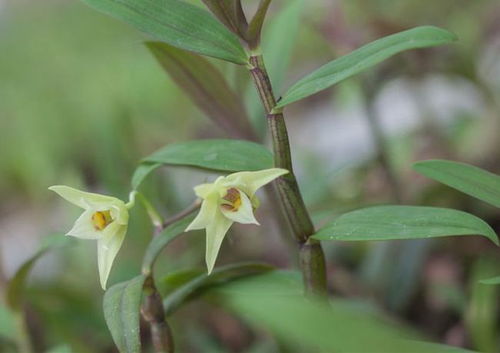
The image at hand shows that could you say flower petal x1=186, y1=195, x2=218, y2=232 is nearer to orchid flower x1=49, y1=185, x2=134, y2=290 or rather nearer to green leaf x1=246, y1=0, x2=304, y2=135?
orchid flower x1=49, y1=185, x2=134, y2=290

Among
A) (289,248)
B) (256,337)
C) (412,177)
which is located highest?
(289,248)

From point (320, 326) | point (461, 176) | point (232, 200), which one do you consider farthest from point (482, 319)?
point (320, 326)

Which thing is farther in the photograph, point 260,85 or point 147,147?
point 147,147

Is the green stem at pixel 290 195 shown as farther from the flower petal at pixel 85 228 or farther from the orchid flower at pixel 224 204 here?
the flower petal at pixel 85 228

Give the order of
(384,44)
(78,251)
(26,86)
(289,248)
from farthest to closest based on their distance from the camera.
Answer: (26,86), (78,251), (289,248), (384,44)

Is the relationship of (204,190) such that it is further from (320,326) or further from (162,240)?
(320,326)

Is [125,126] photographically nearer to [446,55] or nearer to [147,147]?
[446,55]

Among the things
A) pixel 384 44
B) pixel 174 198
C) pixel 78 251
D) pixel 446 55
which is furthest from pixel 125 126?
pixel 384 44
